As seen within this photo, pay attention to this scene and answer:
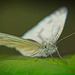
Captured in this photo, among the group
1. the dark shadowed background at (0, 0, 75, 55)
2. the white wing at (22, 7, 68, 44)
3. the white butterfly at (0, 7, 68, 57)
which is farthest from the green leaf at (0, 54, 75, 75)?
the dark shadowed background at (0, 0, 75, 55)

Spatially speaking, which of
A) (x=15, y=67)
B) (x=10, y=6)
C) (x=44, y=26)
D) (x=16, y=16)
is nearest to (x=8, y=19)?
(x=16, y=16)

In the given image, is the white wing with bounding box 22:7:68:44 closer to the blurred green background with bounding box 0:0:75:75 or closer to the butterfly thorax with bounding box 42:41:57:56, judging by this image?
the butterfly thorax with bounding box 42:41:57:56

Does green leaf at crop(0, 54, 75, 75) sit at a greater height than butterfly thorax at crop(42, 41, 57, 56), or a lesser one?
greater

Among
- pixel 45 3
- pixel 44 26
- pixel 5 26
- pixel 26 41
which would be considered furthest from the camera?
pixel 45 3

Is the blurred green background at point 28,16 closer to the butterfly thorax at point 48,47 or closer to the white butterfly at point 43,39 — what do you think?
the white butterfly at point 43,39

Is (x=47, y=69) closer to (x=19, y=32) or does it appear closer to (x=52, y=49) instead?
(x=52, y=49)

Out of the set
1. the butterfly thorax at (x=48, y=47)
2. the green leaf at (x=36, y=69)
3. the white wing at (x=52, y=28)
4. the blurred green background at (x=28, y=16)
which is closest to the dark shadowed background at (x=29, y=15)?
the blurred green background at (x=28, y=16)
